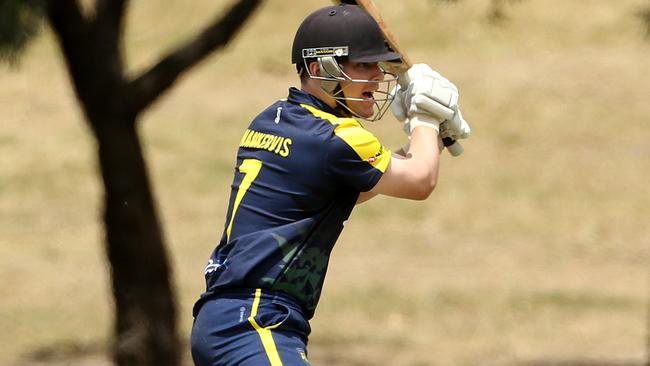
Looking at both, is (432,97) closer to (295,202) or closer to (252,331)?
(295,202)

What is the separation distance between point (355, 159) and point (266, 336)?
2.00ft

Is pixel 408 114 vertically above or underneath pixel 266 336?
above

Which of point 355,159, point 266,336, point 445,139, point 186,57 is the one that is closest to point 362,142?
point 355,159

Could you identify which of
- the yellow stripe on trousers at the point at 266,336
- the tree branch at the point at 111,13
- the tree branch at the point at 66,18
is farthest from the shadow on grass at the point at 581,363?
the yellow stripe on trousers at the point at 266,336

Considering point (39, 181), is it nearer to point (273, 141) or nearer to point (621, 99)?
point (621, 99)

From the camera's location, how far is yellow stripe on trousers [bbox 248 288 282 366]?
4.38m

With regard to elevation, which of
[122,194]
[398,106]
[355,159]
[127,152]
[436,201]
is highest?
[436,201]

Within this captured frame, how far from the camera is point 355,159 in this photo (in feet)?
14.7

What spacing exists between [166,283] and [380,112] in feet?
16.0

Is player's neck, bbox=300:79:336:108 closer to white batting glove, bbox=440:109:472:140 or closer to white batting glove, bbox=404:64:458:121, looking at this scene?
white batting glove, bbox=404:64:458:121

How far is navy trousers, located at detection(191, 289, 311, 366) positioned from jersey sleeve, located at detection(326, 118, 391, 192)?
424 millimetres

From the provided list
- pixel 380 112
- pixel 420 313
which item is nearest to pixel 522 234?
pixel 420 313

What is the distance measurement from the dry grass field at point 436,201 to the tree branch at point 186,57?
5.74 feet

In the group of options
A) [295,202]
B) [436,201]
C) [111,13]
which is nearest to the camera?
[295,202]
